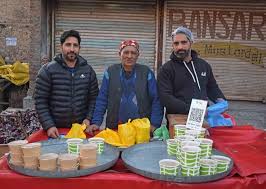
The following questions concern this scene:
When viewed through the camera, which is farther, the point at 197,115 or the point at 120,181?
the point at 197,115

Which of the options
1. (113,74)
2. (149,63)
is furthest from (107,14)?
(113,74)

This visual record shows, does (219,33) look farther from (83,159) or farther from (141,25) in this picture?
(83,159)

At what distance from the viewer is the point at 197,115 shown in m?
3.32

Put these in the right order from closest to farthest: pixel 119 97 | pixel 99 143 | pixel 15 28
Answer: pixel 99 143, pixel 119 97, pixel 15 28

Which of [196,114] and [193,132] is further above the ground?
[196,114]

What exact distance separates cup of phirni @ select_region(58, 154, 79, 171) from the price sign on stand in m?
1.03

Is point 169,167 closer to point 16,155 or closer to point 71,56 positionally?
point 16,155

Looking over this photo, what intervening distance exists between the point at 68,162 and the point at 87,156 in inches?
5.7

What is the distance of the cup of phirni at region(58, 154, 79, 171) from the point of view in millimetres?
2693

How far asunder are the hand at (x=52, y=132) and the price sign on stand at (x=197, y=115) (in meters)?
1.28

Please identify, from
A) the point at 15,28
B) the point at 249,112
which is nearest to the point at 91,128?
the point at 249,112

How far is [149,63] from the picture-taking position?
33.8ft

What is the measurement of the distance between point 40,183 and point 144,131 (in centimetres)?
110

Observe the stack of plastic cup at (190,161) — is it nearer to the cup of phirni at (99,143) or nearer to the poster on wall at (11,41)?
the cup of phirni at (99,143)
